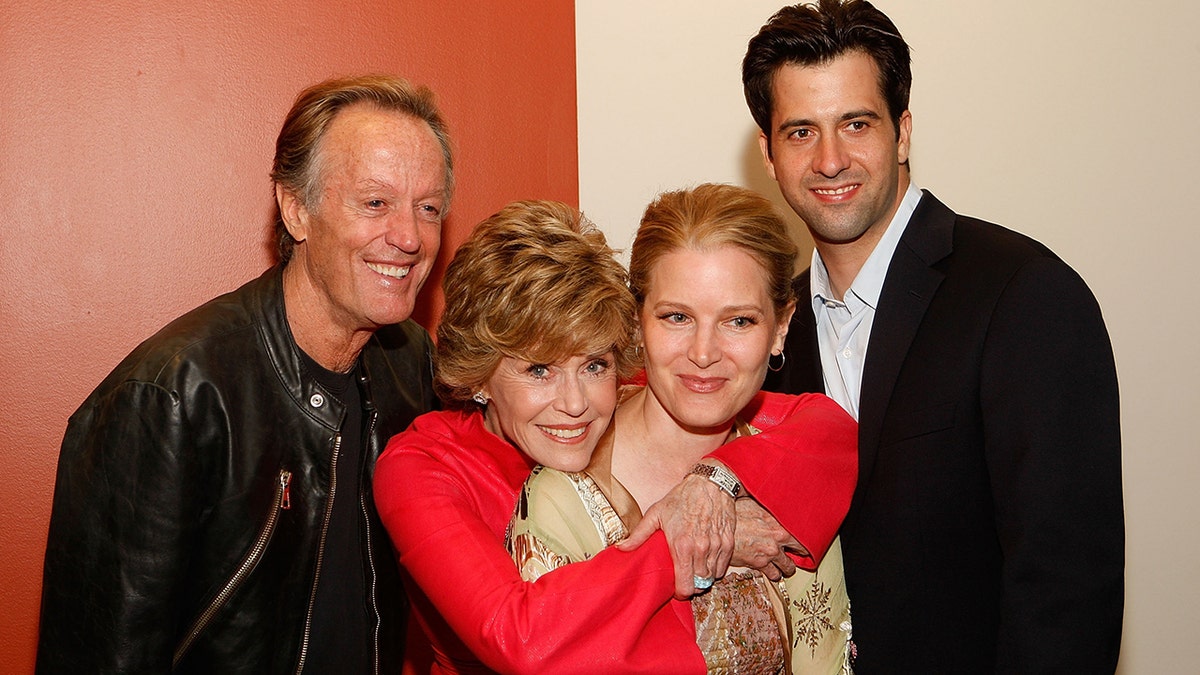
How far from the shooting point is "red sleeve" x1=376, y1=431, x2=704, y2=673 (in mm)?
1581

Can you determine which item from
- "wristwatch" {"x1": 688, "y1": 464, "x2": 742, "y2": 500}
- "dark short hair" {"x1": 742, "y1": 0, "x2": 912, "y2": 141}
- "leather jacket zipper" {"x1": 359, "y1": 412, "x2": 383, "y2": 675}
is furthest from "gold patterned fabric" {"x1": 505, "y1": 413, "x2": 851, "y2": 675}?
"dark short hair" {"x1": 742, "y1": 0, "x2": 912, "y2": 141}

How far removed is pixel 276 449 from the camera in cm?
205

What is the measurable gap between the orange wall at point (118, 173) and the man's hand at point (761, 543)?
155 cm

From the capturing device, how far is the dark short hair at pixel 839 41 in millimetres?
2283

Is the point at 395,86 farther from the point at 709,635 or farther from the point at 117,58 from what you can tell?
the point at 709,635

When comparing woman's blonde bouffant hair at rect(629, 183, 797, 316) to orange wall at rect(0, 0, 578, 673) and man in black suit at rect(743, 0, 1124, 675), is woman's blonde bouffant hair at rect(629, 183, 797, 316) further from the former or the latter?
orange wall at rect(0, 0, 578, 673)

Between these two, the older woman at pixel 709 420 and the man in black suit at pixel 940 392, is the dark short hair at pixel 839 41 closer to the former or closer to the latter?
the man in black suit at pixel 940 392

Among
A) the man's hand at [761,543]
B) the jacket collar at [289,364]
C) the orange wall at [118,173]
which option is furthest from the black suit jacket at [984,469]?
the orange wall at [118,173]

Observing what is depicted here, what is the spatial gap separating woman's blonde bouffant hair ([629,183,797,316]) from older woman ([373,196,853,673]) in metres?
0.08

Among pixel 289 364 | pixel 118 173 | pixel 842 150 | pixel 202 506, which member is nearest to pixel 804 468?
pixel 842 150

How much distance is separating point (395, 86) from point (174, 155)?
80 centimetres

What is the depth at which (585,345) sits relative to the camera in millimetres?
1873

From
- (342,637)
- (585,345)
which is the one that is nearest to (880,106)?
(585,345)

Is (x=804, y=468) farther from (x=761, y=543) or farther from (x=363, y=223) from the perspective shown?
(x=363, y=223)
